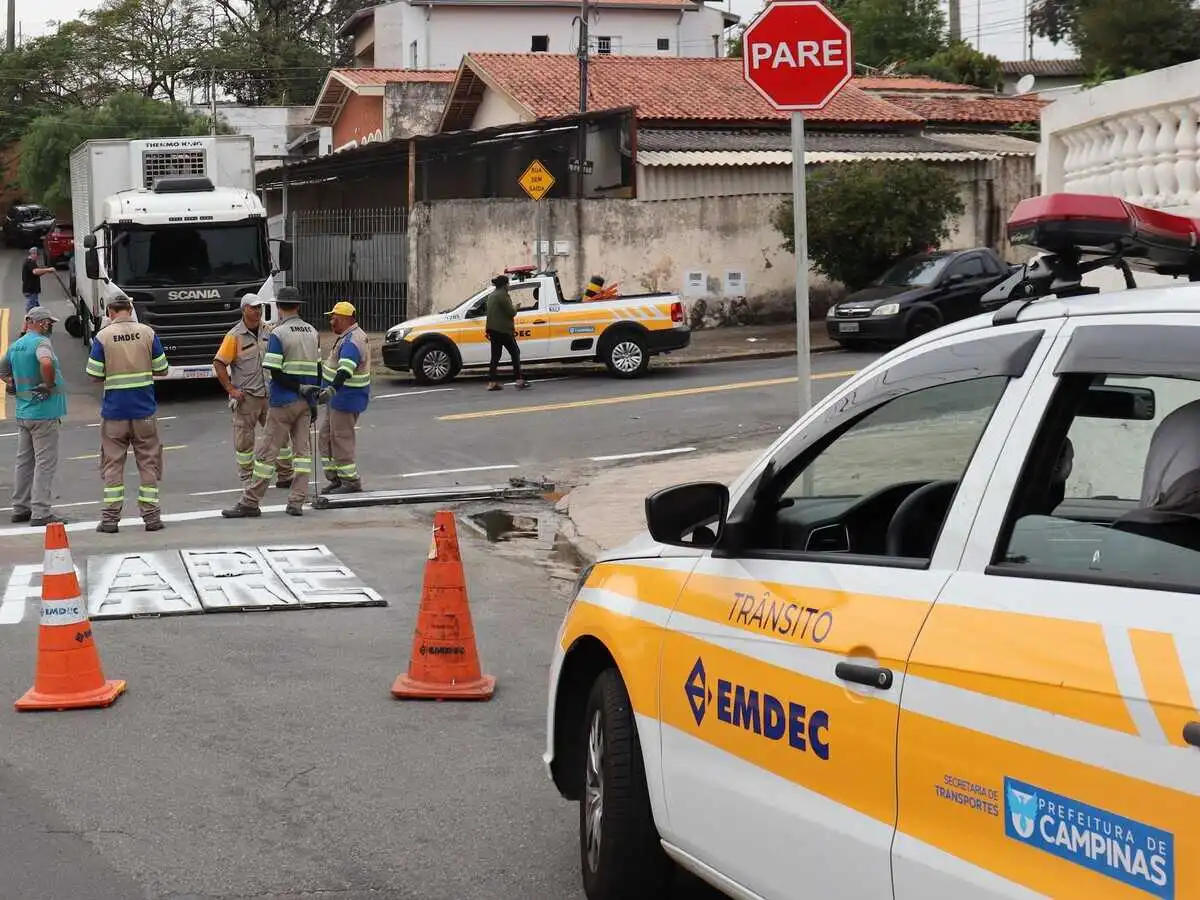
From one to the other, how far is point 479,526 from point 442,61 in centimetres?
4874

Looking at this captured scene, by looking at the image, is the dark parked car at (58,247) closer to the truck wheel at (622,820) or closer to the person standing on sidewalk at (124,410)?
the person standing on sidewalk at (124,410)

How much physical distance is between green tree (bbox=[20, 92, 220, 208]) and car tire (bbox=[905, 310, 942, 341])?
39.6 m

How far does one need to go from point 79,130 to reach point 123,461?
4951cm

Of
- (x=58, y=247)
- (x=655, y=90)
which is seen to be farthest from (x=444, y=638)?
(x=58, y=247)

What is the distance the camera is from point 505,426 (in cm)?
2047

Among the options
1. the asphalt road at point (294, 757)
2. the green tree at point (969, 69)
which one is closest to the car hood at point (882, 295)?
the asphalt road at point (294, 757)

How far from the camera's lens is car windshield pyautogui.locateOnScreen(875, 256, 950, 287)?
27.1 metres

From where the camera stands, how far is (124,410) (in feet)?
45.3

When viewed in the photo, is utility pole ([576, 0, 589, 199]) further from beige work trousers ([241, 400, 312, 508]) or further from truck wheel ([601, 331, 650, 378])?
beige work trousers ([241, 400, 312, 508])

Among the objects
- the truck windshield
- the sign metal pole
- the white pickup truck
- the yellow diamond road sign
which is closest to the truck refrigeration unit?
the truck windshield

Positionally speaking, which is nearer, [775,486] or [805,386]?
[775,486]

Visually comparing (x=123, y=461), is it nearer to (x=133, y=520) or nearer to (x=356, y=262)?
(x=133, y=520)

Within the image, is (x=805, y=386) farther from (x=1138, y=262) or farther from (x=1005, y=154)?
(x=1005, y=154)

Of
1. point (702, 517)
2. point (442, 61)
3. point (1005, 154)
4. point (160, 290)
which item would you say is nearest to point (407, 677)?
point (702, 517)
